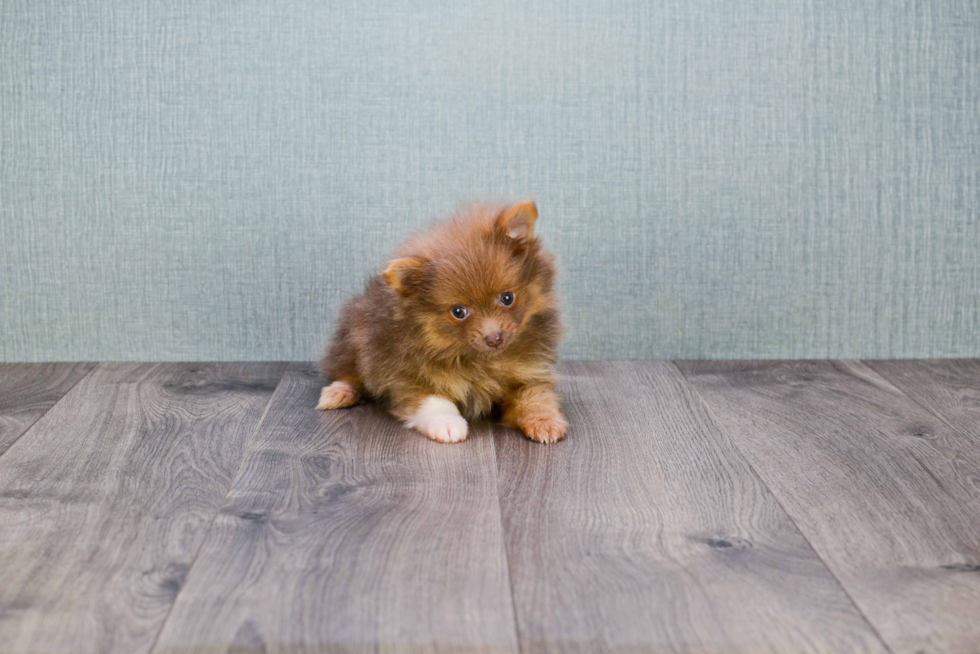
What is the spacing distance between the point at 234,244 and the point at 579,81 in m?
0.97

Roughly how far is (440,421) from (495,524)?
449mm

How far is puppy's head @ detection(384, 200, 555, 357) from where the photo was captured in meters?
1.85

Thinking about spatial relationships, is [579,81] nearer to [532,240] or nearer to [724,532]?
[532,240]

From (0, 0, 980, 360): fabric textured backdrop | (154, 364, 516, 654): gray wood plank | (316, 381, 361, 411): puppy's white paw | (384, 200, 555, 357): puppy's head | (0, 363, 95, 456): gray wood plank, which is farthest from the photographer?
(0, 0, 980, 360): fabric textured backdrop

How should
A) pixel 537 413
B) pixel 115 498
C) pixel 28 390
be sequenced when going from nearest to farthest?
1. pixel 115 498
2. pixel 537 413
3. pixel 28 390

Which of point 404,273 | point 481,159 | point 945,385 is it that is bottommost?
point 945,385

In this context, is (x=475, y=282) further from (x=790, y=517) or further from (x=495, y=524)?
(x=790, y=517)

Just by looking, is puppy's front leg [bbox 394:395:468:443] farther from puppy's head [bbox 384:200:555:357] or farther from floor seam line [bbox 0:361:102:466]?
floor seam line [bbox 0:361:102:466]

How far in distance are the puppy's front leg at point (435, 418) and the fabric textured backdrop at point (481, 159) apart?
2.05ft

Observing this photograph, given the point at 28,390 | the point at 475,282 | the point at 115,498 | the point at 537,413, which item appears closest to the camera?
the point at 115,498

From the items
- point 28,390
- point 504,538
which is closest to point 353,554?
point 504,538

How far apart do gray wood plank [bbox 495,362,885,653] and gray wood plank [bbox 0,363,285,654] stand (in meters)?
0.50

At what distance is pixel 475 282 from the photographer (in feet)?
6.06

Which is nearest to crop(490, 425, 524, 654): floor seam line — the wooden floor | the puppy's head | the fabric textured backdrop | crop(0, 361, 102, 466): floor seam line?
the wooden floor
